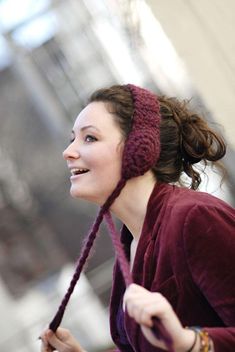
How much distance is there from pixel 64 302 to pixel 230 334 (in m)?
0.33

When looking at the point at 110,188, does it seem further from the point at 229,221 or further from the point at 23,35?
the point at 23,35

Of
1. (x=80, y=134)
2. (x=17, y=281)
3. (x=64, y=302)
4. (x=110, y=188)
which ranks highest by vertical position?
(x=80, y=134)

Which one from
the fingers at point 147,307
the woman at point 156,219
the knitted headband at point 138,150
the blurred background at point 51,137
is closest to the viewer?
the fingers at point 147,307

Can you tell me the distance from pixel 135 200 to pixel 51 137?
44.3 inches

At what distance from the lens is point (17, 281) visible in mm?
1912

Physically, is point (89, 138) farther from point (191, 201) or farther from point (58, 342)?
point (58, 342)

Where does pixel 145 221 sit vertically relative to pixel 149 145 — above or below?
below

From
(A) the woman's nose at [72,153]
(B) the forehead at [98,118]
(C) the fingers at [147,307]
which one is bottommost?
(C) the fingers at [147,307]

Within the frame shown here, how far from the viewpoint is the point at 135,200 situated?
2.83ft

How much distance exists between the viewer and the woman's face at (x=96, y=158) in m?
0.84

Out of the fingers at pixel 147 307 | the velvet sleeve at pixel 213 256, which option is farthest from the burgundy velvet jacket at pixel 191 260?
the fingers at pixel 147 307

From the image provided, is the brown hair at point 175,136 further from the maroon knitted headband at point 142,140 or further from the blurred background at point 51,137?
the blurred background at point 51,137

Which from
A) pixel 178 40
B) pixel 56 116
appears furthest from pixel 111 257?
pixel 178 40

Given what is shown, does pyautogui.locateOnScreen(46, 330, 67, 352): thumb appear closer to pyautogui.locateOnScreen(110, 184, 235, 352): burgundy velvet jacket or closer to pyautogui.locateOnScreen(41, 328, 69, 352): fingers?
pyautogui.locateOnScreen(41, 328, 69, 352): fingers
